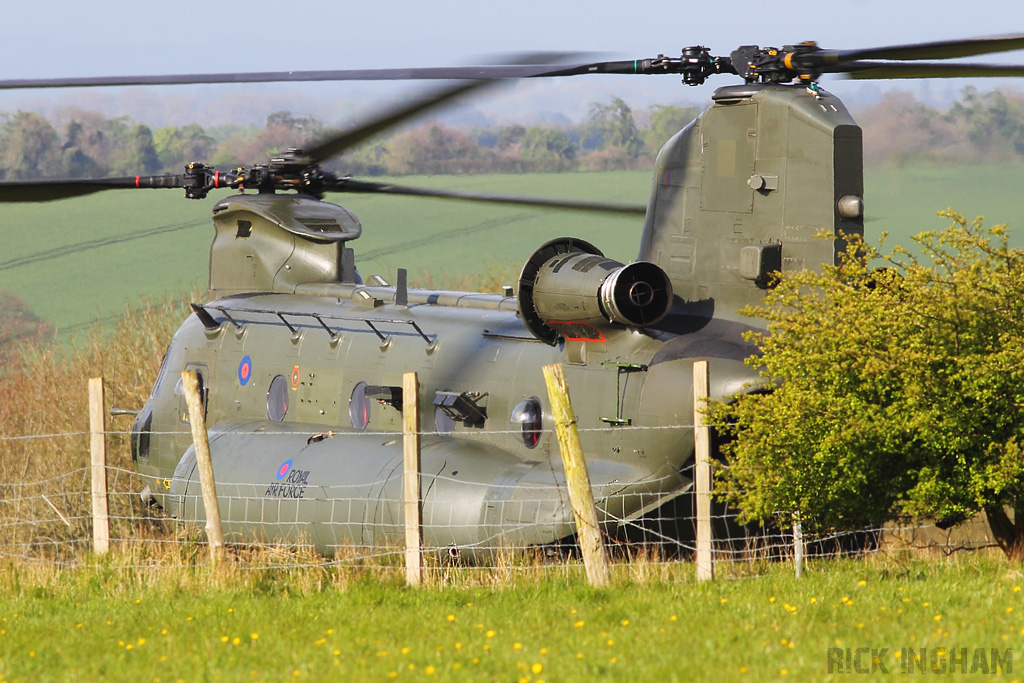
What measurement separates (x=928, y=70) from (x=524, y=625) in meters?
6.06

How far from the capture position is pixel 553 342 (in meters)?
13.2

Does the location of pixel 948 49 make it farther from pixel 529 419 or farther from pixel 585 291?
pixel 529 419

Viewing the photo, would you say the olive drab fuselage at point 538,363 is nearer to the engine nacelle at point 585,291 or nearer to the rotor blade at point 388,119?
the engine nacelle at point 585,291

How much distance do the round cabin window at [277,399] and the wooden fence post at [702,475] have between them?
6995 millimetres

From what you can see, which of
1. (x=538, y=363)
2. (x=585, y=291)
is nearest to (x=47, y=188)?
(x=538, y=363)

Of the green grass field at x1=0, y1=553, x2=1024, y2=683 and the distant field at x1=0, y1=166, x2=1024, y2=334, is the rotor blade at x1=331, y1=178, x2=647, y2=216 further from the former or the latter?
the distant field at x1=0, y1=166, x2=1024, y2=334

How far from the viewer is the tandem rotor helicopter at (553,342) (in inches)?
465

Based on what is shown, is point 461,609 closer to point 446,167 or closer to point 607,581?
point 607,581

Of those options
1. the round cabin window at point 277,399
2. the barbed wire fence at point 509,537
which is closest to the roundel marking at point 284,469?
the barbed wire fence at point 509,537

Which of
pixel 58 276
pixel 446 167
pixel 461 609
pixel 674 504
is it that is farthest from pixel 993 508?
pixel 446 167

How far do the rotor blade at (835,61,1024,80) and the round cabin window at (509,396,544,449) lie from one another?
4664mm

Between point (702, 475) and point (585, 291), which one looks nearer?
point (702, 475)

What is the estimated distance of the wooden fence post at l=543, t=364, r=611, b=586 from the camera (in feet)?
33.7

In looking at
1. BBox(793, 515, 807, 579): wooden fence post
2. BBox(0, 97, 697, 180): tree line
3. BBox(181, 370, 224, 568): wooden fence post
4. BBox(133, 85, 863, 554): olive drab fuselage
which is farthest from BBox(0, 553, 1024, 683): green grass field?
BBox(0, 97, 697, 180): tree line
